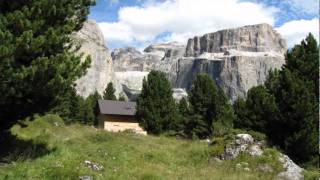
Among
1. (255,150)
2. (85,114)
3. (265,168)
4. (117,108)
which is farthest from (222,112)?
(265,168)

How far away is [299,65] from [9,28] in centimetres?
2128


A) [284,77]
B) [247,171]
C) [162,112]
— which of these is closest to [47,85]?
[247,171]

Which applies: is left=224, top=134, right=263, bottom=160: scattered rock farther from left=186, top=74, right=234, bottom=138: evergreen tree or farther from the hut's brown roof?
the hut's brown roof

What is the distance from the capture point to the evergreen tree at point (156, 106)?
146 feet

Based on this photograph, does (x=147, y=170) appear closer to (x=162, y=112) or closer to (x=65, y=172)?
(x=65, y=172)

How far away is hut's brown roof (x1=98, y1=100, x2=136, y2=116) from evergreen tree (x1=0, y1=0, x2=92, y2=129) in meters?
41.9

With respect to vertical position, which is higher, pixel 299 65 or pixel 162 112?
pixel 299 65

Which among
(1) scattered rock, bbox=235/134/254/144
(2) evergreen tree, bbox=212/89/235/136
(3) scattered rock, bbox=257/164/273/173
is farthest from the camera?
(2) evergreen tree, bbox=212/89/235/136

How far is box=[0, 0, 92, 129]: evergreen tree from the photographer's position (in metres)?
14.2

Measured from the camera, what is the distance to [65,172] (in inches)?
543

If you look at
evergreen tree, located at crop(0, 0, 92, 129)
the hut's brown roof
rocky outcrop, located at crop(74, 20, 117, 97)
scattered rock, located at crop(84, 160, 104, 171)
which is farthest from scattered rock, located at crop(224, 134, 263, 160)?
rocky outcrop, located at crop(74, 20, 117, 97)

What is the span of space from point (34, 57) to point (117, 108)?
1807 inches

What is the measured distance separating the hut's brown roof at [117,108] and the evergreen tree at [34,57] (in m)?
41.9

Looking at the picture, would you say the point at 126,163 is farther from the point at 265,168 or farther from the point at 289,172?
the point at 289,172
